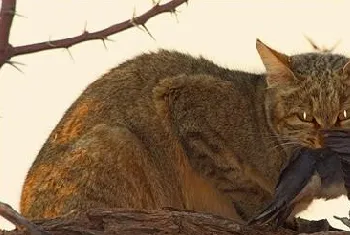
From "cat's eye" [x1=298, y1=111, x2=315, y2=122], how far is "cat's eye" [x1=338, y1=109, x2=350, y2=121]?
11cm

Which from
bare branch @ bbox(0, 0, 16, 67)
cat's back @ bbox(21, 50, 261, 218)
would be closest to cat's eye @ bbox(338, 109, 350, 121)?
cat's back @ bbox(21, 50, 261, 218)

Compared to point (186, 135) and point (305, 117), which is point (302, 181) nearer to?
point (305, 117)

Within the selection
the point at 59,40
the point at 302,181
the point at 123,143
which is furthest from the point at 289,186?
the point at 123,143

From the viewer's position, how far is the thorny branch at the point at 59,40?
82.2 inches

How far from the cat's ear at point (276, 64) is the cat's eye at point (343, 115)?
34 centimetres

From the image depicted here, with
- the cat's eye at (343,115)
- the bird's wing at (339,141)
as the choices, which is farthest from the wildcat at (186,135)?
the bird's wing at (339,141)

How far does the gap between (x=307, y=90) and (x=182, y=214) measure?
1.14 metres

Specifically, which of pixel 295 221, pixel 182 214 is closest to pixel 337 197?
pixel 295 221

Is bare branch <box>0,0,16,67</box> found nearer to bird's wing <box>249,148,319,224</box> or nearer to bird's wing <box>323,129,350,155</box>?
bird's wing <box>249,148,319,224</box>

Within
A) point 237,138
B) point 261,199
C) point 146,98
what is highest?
point 146,98

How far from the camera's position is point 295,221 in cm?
248

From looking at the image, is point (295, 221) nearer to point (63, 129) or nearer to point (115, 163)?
point (115, 163)

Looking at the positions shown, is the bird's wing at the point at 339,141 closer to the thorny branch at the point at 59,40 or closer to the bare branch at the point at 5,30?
the thorny branch at the point at 59,40

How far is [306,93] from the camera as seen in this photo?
3.17m
